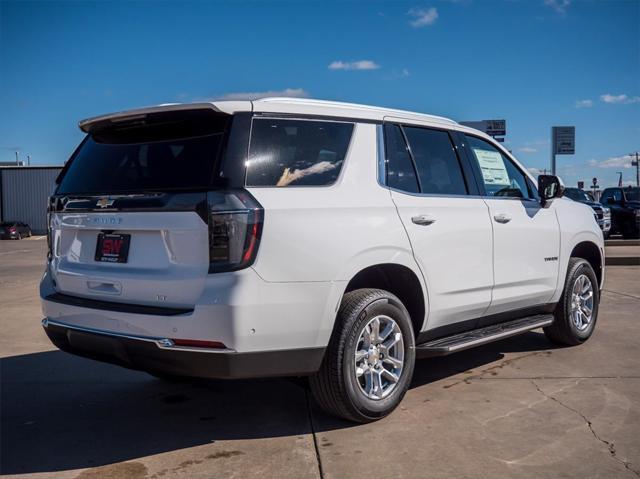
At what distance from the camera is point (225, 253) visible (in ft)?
10.2

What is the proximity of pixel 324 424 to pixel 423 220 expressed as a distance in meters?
1.47

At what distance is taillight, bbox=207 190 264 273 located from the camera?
3.12m

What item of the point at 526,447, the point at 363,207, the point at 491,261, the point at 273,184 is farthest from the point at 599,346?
the point at 273,184

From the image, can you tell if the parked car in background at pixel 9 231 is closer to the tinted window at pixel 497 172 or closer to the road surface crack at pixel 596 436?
the tinted window at pixel 497 172

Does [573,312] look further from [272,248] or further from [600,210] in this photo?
[600,210]

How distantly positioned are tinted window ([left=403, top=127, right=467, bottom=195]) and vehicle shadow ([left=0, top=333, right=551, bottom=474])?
4.98 ft

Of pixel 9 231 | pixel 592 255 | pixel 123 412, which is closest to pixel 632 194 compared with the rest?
pixel 592 255

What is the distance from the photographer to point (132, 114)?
356cm

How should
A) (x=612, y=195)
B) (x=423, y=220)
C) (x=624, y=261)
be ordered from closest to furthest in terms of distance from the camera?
(x=423, y=220)
(x=624, y=261)
(x=612, y=195)

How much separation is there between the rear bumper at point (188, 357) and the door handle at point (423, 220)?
1.12 m

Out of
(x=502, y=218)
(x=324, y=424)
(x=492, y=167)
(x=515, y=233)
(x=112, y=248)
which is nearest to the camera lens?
(x=112, y=248)

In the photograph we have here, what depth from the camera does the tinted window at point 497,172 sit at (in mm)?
4934

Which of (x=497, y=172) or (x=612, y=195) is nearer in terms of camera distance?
(x=497, y=172)

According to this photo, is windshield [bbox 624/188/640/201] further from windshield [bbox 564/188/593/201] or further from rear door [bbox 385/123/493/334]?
rear door [bbox 385/123/493/334]
